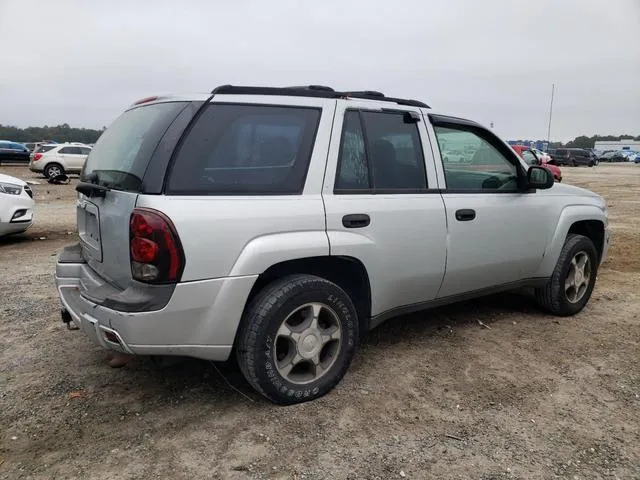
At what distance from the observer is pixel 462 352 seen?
12.7 ft

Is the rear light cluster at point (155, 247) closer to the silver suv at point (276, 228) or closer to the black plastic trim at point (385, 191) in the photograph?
the silver suv at point (276, 228)

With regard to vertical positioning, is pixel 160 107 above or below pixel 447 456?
above

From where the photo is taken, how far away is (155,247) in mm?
2529

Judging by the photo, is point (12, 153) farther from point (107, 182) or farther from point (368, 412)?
point (368, 412)

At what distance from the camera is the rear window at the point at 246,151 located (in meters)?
2.71

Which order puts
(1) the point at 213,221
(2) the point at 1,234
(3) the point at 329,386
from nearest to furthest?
(1) the point at 213,221
(3) the point at 329,386
(2) the point at 1,234

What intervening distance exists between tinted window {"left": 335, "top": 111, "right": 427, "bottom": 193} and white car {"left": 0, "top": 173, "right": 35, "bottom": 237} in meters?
6.44

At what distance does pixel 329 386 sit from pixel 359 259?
2.57ft

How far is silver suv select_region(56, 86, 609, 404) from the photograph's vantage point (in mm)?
2627

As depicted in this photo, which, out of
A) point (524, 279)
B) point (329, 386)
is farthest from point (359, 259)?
point (524, 279)

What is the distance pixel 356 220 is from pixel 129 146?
4.56 ft

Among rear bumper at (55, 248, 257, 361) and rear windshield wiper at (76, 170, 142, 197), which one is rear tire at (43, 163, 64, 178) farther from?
rear bumper at (55, 248, 257, 361)

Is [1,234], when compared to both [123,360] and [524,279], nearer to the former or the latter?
[123,360]

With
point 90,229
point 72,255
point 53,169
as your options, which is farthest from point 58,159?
point 90,229
